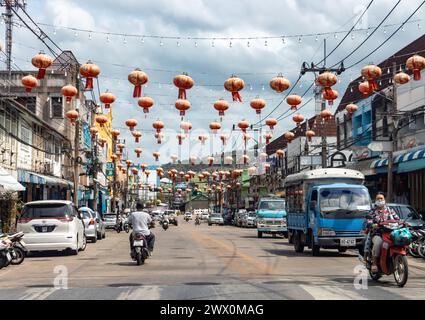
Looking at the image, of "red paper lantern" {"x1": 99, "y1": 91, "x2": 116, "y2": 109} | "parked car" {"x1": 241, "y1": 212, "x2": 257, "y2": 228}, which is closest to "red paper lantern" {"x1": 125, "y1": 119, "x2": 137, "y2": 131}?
"red paper lantern" {"x1": 99, "y1": 91, "x2": 116, "y2": 109}

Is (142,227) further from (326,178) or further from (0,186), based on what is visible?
(0,186)

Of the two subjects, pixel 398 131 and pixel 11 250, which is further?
pixel 398 131

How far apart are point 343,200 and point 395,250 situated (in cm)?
842

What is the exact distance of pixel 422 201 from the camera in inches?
1463

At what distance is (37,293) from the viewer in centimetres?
1223

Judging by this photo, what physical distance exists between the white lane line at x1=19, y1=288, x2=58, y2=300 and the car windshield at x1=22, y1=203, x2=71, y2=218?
9476 mm

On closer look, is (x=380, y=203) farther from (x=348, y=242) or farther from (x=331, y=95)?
(x=331, y=95)

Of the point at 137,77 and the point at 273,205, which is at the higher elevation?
the point at 137,77

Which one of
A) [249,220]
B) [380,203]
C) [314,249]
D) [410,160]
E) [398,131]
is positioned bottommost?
[314,249]

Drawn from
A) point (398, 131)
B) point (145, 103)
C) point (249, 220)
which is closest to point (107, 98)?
point (145, 103)

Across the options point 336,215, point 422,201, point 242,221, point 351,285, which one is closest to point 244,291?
point 351,285

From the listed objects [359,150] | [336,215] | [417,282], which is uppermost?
[359,150]

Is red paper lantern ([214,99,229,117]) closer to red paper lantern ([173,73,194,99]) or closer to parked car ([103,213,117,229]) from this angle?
red paper lantern ([173,73,194,99])

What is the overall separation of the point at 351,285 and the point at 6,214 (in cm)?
2187
